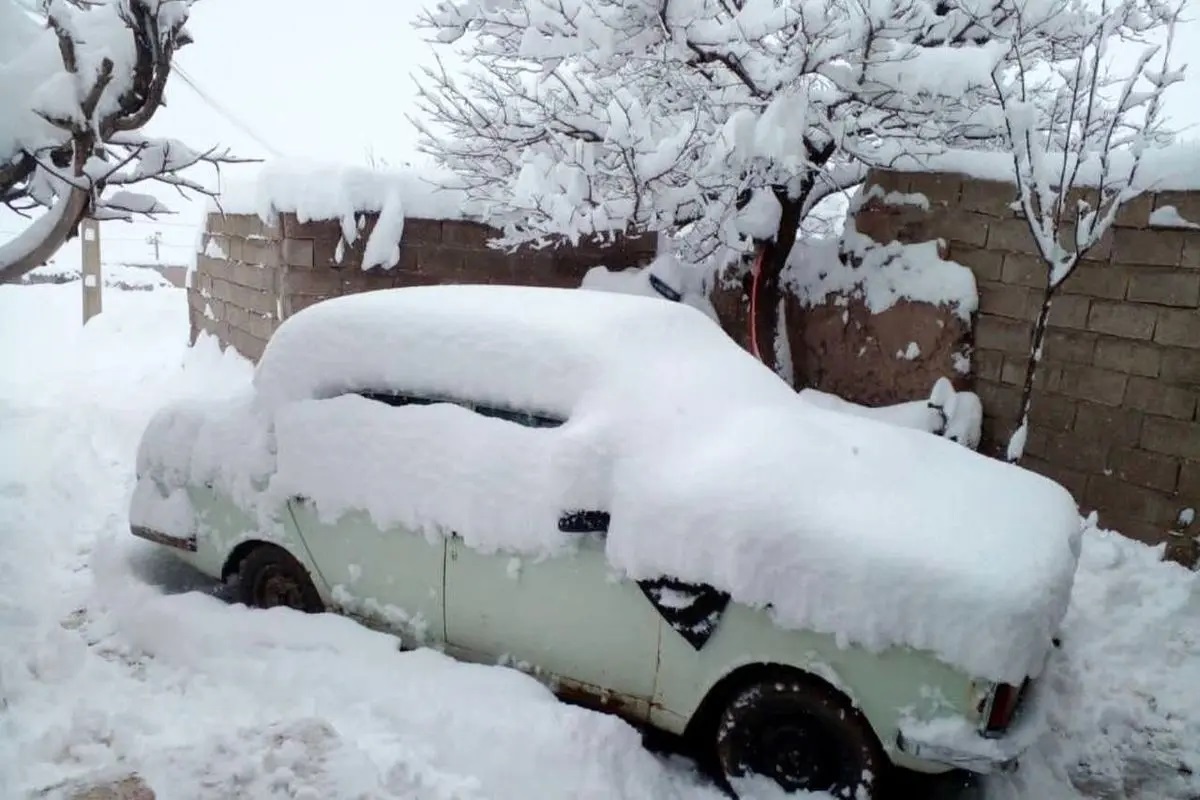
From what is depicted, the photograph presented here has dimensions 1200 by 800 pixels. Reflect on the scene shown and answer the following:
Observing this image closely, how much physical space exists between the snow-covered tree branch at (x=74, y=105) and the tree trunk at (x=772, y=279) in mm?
4847

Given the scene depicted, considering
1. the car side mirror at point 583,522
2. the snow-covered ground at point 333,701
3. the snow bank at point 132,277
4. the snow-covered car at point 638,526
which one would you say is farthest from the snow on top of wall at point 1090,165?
the snow bank at point 132,277

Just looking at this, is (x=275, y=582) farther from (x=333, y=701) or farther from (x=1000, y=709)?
(x=1000, y=709)

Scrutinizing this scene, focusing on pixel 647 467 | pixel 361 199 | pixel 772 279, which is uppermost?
pixel 361 199

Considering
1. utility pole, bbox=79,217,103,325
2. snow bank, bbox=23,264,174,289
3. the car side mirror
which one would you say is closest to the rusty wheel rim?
the car side mirror

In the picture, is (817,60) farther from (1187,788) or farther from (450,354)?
(1187,788)

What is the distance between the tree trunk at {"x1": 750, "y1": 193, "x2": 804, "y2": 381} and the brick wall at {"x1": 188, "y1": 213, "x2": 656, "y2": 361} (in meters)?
1.33

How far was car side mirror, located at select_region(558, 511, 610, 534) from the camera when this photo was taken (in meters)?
3.02

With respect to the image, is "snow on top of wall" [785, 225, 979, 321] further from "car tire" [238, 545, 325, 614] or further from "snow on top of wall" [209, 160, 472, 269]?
"car tire" [238, 545, 325, 614]

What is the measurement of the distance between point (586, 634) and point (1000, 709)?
1470mm

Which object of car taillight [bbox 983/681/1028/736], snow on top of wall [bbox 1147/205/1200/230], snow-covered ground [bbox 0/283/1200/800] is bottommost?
snow-covered ground [bbox 0/283/1200/800]

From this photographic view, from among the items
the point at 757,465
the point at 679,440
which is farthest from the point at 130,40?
the point at 757,465

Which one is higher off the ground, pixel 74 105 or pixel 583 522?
pixel 74 105

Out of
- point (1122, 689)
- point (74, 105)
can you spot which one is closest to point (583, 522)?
point (74, 105)

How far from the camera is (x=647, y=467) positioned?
10.0 ft
